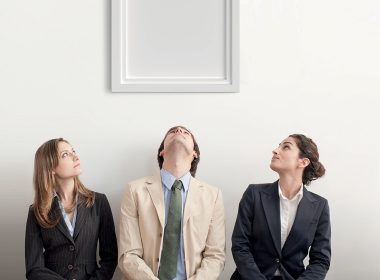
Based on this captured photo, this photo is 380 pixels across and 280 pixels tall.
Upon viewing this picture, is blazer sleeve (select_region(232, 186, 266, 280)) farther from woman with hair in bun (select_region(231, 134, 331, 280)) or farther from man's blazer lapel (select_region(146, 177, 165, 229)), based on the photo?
man's blazer lapel (select_region(146, 177, 165, 229))

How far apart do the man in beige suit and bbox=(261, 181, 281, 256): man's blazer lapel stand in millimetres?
245

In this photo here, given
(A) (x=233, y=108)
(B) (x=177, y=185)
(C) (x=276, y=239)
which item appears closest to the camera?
(C) (x=276, y=239)

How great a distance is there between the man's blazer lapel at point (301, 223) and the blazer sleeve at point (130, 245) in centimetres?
68

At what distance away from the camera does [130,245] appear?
9.66 feet

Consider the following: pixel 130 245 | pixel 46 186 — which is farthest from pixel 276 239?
pixel 46 186

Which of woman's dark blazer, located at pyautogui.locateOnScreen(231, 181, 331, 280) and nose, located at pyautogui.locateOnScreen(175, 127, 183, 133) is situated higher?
nose, located at pyautogui.locateOnScreen(175, 127, 183, 133)

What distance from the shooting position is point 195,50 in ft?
10.9

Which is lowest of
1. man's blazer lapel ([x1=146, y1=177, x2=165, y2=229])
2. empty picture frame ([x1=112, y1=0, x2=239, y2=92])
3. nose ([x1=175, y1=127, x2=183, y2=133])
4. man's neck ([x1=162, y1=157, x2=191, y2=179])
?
man's blazer lapel ([x1=146, y1=177, x2=165, y2=229])

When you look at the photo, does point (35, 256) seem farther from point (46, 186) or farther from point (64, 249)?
point (46, 186)

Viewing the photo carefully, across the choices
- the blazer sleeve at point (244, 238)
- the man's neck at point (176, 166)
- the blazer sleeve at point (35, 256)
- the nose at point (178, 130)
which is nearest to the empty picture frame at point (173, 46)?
the nose at point (178, 130)

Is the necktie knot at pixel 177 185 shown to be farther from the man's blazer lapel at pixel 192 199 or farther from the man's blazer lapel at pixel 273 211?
the man's blazer lapel at pixel 273 211

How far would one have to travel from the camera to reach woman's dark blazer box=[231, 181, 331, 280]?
2889mm

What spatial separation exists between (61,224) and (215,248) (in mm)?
782

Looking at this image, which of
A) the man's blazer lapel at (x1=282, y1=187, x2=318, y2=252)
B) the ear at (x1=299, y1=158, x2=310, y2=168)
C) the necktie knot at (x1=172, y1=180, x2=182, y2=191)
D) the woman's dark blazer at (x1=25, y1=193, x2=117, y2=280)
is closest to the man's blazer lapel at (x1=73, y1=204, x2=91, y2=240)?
the woman's dark blazer at (x1=25, y1=193, x2=117, y2=280)
